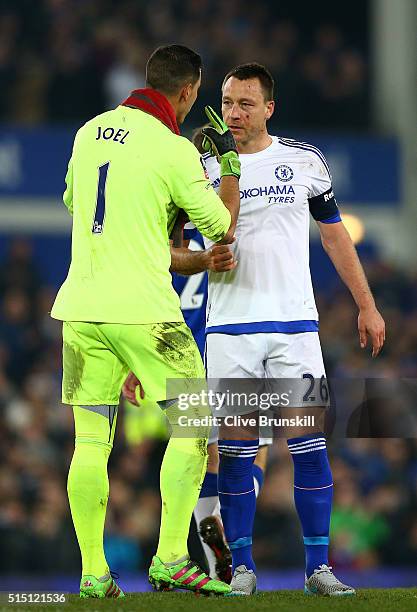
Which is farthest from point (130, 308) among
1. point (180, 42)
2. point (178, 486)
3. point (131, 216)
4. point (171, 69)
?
point (180, 42)

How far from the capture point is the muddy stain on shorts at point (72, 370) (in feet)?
16.8

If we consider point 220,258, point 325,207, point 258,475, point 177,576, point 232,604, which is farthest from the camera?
point 258,475

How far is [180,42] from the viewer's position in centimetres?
1575

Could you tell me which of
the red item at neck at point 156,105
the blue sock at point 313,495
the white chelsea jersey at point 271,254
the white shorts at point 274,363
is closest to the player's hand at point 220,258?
the white chelsea jersey at point 271,254

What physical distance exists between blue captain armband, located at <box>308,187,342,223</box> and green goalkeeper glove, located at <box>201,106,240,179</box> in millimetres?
570

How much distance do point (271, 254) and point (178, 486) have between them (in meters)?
1.15

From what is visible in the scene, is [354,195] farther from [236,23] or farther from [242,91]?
[242,91]

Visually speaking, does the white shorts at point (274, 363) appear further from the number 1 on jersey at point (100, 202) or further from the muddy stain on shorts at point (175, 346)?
the number 1 on jersey at point (100, 202)

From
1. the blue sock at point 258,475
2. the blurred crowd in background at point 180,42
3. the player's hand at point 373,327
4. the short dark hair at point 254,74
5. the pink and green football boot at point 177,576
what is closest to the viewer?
the pink and green football boot at point 177,576

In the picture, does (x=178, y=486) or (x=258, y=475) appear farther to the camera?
(x=258, y=475)

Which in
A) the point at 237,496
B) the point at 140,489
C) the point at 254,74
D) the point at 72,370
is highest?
the point at 254,74

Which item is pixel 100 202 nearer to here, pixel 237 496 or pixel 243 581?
pixel 237 496

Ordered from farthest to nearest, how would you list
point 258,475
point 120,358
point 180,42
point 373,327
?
1. point 180,42
2. point 258,475
3. point 373,327
4. point 120,358

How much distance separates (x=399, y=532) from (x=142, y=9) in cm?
825
